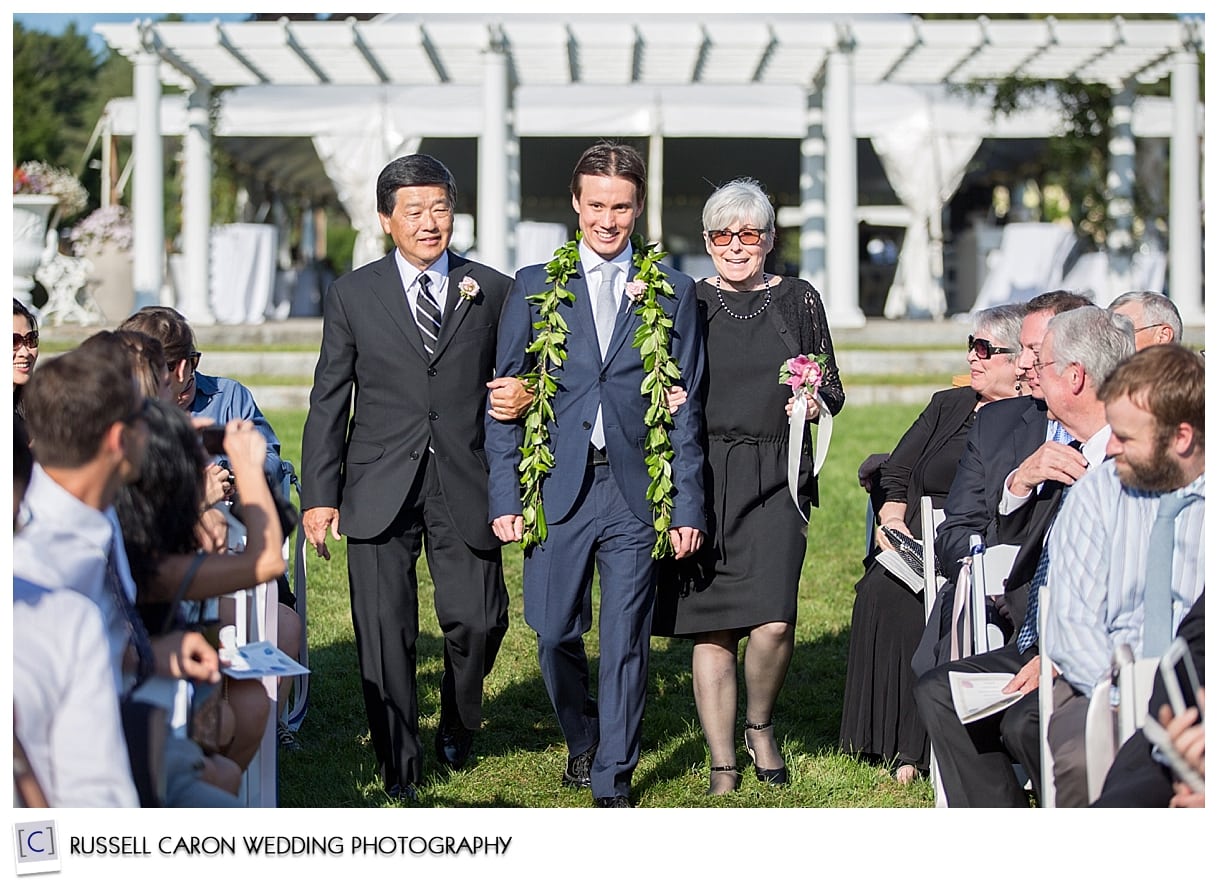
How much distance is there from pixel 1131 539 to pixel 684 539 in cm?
139

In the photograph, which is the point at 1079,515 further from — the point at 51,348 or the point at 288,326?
the point at 288,326

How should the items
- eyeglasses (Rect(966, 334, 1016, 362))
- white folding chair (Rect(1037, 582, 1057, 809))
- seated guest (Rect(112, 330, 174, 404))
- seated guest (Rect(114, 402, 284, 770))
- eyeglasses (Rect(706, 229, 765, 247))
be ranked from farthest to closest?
eyeglasses (Rect(966, 334, 1016, 362)) → eyeglasses (Rect(706, 229, 765, 247)) → seated guest (Rect(112, 330, 174, 404)) → white folding chair (Rect(1037, 582, 1057, 809)) → seated guest (Rect(114, 402, 284, 770))

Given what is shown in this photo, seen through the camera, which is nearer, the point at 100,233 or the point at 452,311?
the point at 452,311

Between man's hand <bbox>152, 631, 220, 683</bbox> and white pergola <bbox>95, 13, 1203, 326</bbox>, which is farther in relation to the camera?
white pergola <bbox>95, 13, 1203, 326</bbox>

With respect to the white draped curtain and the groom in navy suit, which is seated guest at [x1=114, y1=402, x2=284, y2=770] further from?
the white draped curtain

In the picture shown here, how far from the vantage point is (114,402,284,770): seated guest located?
10.5 feet

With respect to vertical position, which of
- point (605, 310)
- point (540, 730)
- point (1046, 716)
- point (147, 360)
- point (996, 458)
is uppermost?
point (605, 310)

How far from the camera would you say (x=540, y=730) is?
18.1 ft

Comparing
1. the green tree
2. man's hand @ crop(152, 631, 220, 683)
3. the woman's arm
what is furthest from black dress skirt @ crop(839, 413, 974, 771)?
the green tree

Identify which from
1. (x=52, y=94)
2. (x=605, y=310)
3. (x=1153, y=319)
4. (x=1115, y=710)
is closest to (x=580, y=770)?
(x=605, y=310)

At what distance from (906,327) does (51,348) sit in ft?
32.9

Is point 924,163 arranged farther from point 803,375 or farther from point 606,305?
point 606,305

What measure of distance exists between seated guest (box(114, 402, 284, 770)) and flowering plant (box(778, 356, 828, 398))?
1.82 m

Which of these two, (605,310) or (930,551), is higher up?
(605,310)
